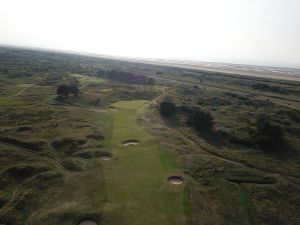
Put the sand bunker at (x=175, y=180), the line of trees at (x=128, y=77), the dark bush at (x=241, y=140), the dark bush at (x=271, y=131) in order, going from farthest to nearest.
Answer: the line of trees at (x=128, y=77)
the dark bush at (x=271, y=131)
the dark bush at (x=241, y=140)
the sand bunker at (x=175, y=180)

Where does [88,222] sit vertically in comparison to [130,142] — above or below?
below

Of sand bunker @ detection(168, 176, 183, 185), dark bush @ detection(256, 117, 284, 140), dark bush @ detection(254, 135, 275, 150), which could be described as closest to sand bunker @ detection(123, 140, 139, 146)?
sand bunker @ detection(168, 176, 183, 185)

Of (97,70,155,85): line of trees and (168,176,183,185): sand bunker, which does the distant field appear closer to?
(168,176,183,185): sand bunker

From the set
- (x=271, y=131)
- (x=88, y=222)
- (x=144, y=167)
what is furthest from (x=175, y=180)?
(x=271, y=131)

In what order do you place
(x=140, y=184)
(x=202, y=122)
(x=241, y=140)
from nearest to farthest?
(x=140, y=184)
(x=241, y=140)
(x=202, y=122)

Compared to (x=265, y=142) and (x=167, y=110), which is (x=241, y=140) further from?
(x=167, y=110)

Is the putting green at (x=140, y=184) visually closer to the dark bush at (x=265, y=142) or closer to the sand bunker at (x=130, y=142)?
the sand bunker at (x=130, y=142)

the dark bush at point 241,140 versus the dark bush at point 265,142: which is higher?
the dark bush at point 265,142

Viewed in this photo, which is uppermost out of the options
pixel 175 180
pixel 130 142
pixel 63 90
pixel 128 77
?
pixel 63 90

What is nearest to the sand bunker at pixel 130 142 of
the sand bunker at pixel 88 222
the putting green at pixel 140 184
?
the putting green at pixel 140 184

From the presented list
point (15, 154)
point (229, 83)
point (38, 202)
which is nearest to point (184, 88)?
point (229, 83)
